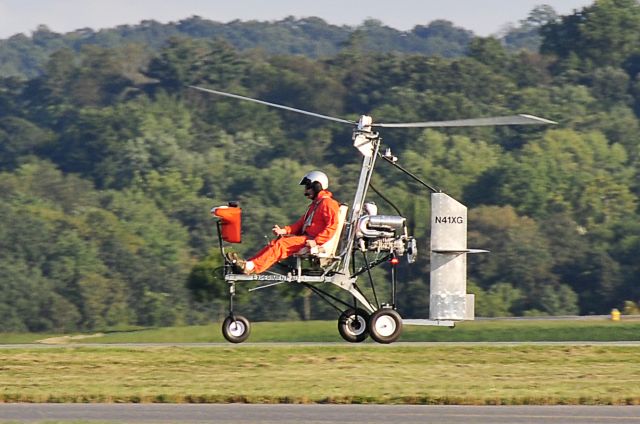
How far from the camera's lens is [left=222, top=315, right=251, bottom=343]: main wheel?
65.2 ft

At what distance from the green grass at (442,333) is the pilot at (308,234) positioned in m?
8.95

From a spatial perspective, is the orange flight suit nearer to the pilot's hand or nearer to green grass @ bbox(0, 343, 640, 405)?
the pilot's hand

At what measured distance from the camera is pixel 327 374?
1672 centimetres

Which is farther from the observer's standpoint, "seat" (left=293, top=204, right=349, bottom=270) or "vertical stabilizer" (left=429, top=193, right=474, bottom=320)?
"vertical stabilizer" (left=429, top=193, right=474, bottom=320)

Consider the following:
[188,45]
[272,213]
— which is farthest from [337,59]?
[272,213]

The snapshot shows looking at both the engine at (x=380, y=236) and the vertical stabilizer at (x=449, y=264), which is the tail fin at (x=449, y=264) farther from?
the engine at (x=380, y=236)

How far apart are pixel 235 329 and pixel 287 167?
7500cm

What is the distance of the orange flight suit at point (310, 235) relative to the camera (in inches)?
751

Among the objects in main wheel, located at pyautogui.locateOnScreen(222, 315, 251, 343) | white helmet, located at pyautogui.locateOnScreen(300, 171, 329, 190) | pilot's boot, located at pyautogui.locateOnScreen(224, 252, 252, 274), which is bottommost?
main wheel, located at pyautogui.locateOnScreen(222, 315, 251, 343)

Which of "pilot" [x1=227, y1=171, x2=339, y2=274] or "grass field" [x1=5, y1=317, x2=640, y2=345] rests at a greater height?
"pilot" [x1=227, y1=171, x2=339, y2=274]

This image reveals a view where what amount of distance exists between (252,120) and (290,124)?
371 centimetres

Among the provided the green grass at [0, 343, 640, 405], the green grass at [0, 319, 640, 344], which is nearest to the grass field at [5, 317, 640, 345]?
the green grass at [0, 319, 640, 344]

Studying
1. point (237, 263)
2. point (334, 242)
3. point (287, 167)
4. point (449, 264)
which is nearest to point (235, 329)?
point (237, 263)

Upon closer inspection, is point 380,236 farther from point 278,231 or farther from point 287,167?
point 287,167
